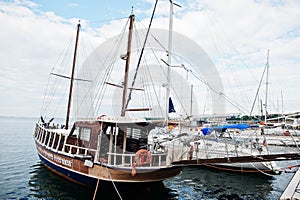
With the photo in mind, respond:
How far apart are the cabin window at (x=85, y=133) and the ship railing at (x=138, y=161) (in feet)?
6.66

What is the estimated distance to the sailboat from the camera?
11062 millimetres

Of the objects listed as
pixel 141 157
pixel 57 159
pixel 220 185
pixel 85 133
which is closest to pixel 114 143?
pixel 141 157

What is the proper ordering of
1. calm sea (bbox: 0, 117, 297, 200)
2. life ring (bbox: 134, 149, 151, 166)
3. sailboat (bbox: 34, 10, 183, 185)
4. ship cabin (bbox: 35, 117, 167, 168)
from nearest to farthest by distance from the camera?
sailboat (bbox: 34, 10, 183, 185) < life ring (bbox: 134, 149, 151, 166) < ship cabin (bbox: 35, 117, 167, 168) < calm sea (bbox: 0, 117, 297, 200)

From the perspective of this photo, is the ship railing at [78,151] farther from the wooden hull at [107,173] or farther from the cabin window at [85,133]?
the cabin window at [85,133]

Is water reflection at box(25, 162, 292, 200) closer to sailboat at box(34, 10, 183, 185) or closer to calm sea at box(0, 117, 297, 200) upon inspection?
calm sea at box(0, 117, 297, 200)

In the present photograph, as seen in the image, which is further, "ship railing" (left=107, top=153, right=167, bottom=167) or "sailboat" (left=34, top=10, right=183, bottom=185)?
"ship railing" (left=107, top=153, right=167, bottom=167)

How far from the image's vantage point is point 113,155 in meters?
12.2

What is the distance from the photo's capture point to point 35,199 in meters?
11.8

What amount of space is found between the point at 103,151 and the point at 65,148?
4102 millimetres

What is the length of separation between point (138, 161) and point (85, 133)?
13.7 feet

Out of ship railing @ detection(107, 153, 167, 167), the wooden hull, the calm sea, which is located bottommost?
the calm sea

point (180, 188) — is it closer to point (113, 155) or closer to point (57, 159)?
point (113, 155)

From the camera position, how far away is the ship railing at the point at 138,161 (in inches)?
445

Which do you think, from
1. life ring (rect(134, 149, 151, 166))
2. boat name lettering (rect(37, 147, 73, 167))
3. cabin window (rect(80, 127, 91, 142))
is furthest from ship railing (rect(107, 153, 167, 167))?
boat name lettering (rect(37, 147, 73, 167))
